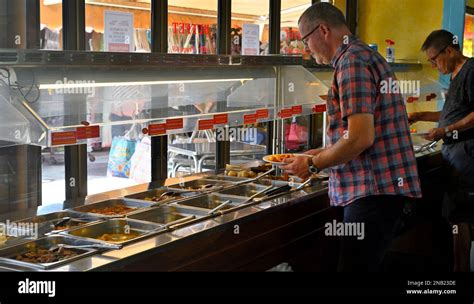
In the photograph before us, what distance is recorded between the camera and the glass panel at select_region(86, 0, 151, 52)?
340 cm

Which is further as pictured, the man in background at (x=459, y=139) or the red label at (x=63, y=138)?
the man in background at (x=459, y=139)

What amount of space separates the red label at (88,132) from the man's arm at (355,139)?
1.07 m

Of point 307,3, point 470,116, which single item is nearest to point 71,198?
point 470,116

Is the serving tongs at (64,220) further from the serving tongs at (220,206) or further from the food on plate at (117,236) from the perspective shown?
the serving tongs at (220,206)

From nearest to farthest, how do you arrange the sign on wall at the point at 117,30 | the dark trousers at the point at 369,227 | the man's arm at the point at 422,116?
the dark trousers at the point at 369,227 → the sign on wall at the point at 117,30 → the man's arm at the point at 422,116

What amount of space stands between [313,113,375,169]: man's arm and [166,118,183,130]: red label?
88 cm

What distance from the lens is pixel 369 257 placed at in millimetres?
2934

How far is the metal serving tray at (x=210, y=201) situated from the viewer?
3443mm

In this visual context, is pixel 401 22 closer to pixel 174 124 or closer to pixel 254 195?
pixel 254 195

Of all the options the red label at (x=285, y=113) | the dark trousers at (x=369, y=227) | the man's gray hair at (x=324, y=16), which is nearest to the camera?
the dark trousers at (x=369, y=227)

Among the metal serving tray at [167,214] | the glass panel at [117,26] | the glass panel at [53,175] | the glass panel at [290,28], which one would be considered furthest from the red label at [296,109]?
the glass panel at [53,175]

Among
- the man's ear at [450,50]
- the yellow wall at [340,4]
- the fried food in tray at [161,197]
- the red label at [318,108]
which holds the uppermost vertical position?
the yellow wall at [340,4]

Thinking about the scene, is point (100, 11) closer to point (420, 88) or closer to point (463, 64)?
point (463, 64)

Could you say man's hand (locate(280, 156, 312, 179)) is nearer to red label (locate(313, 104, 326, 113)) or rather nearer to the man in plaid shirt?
the man in plaid shirt
